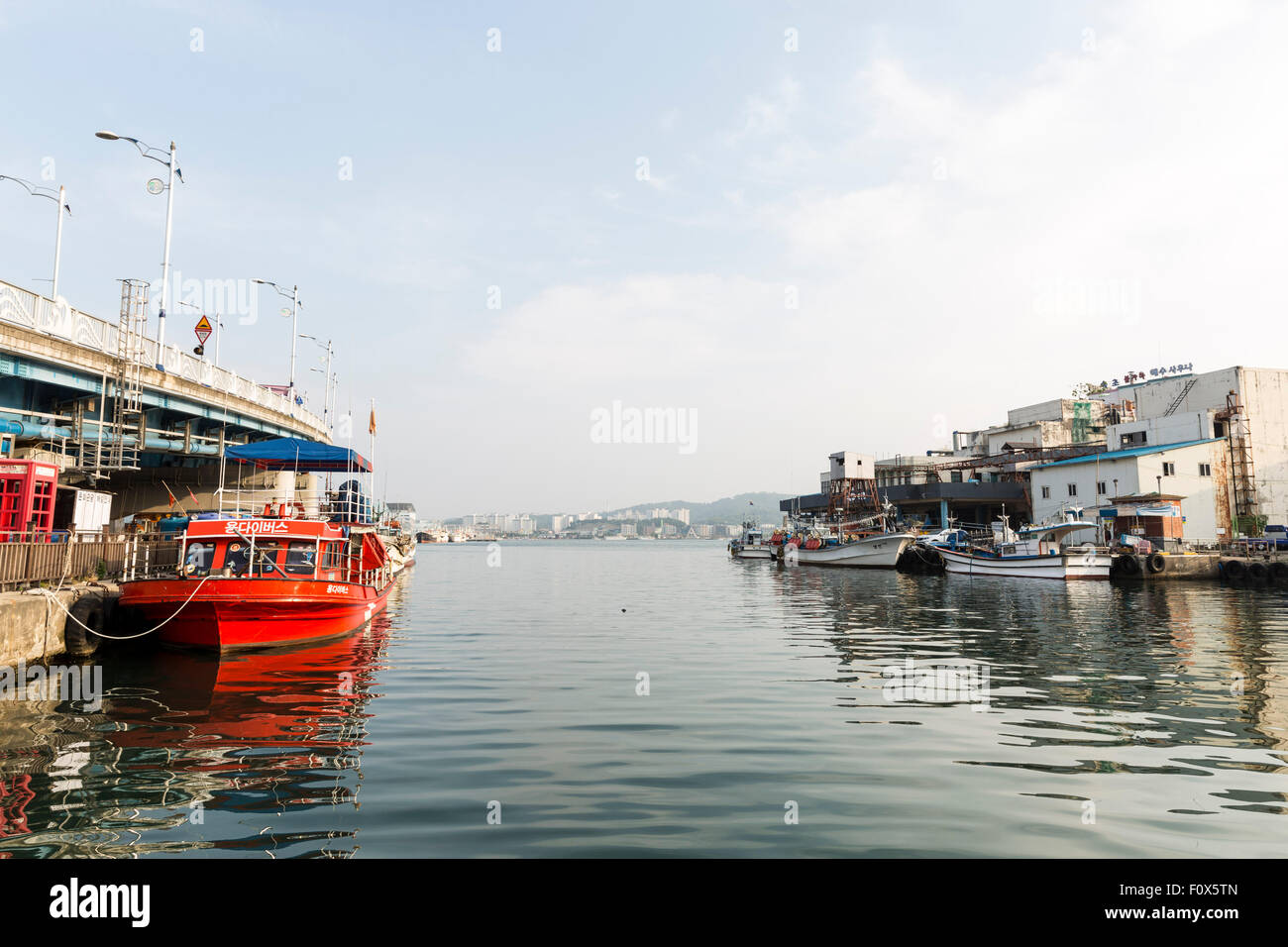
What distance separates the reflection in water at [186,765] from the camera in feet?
24.9

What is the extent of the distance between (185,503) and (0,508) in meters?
21.2

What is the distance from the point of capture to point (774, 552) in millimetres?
90625

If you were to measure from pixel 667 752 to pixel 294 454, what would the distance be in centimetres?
2465

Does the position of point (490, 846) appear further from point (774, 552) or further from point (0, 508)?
point (774, 552)

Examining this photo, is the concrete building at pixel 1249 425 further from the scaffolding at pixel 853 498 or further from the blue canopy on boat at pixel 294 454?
the blue canopy on boat at pixel 294 454

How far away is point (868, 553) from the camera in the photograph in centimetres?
6588

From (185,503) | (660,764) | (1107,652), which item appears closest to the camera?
(660,764)

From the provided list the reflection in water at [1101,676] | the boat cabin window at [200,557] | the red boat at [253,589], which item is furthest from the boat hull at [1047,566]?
the boat cabin window at [200,557]

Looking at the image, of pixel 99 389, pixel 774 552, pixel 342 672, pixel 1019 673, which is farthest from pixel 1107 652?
pixel 774 552

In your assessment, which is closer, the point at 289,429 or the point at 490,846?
the point at 490,846

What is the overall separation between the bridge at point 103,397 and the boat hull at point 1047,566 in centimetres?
4925

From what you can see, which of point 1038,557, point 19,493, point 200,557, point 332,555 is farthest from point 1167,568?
point 19,493

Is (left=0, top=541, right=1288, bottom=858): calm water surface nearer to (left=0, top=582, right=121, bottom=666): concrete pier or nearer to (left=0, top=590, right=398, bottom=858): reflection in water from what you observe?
(left=0, top=590, right=398, bottom=858): reflection in water

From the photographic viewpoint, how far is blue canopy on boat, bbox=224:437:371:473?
29.6 metres
